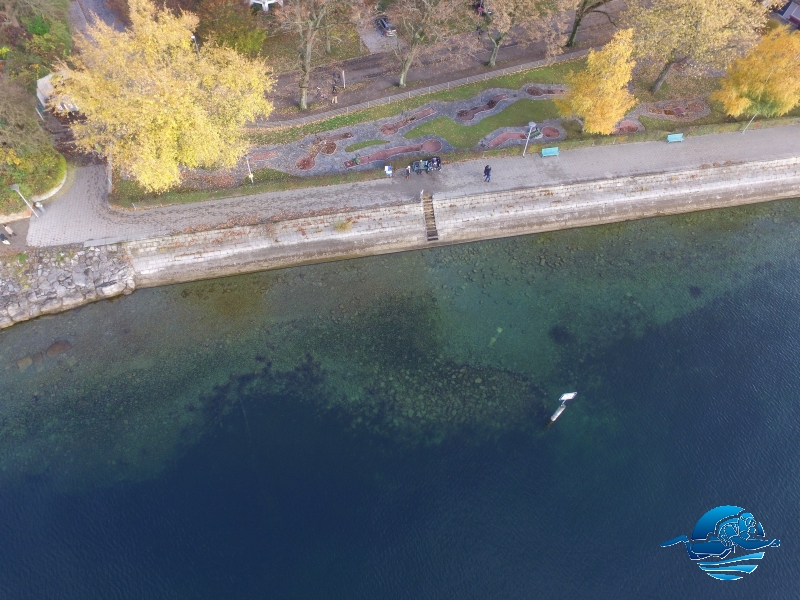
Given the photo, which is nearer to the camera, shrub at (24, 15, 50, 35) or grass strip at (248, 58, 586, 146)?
grass strip at (248, 58, 586, 146)

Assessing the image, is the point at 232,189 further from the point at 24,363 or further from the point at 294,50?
the point at 294,50

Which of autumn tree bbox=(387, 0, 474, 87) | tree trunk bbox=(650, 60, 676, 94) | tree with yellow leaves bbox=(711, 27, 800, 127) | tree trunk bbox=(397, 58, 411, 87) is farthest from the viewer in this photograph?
tree trunk bbox=(397, 58, 411, 87)

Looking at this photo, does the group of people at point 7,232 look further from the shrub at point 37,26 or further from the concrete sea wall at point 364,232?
the shrub at point 37,26

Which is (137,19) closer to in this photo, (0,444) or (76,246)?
(76,246)

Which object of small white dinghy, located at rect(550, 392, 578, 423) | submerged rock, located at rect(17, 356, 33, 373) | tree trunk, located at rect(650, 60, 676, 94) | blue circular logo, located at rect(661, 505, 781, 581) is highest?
tree trunk, located at rect(650, 60, 676, 94)

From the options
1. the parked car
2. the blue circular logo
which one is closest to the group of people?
the parked car

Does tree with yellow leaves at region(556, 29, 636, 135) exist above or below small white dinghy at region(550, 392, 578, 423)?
above

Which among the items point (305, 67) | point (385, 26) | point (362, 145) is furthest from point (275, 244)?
point (385, 26)

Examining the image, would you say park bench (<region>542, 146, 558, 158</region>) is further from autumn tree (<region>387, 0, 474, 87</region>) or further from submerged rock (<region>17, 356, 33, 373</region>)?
submerged rock (<region>17, 356, 33, 373</region>)
